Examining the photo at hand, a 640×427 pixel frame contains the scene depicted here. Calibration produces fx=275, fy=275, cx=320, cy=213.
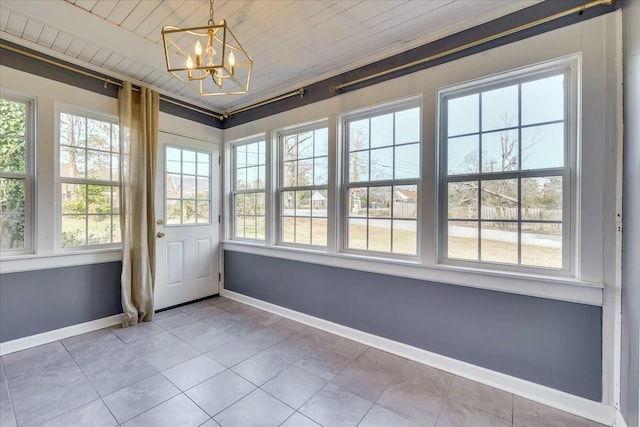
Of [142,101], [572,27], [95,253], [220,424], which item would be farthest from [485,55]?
[95,253]

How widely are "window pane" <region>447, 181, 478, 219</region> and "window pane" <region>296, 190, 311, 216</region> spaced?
1447 millimetres

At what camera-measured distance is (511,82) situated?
194 centimetres

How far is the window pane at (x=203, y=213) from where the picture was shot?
3648 mm

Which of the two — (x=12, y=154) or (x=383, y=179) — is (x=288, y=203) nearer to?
(x=383, y=179)

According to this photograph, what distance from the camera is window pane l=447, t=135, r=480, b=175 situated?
2.07 m

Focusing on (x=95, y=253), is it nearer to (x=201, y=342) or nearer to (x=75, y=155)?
(x=75, y=155)

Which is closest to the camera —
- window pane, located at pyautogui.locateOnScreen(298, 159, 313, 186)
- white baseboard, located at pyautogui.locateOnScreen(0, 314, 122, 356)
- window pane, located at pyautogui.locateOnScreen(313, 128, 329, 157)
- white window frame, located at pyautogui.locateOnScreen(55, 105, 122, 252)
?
white baseboard, located at pyautogui.locateOnScreen(0, 314, 122, 356)

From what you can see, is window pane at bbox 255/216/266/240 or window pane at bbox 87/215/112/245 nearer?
window pane at bbox 87/215/112/245

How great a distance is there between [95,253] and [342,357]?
2.61 meters

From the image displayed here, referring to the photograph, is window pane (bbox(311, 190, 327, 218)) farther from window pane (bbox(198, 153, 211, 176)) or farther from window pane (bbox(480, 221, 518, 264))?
window pane (bbox(198, 153, 211, 176))

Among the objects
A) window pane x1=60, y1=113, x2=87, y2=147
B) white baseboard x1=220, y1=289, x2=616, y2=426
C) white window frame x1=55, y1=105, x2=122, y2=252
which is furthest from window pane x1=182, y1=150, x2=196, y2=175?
white baseboard x1=220, y1=289, x2=616, y2=426

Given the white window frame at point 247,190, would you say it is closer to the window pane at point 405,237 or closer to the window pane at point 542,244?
the window pane at point 405,237

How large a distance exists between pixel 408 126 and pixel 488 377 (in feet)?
6.58

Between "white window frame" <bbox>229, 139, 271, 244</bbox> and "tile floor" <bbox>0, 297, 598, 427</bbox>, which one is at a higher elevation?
"white window frame" <bbox>229, 139, 271, 244</bbox>
